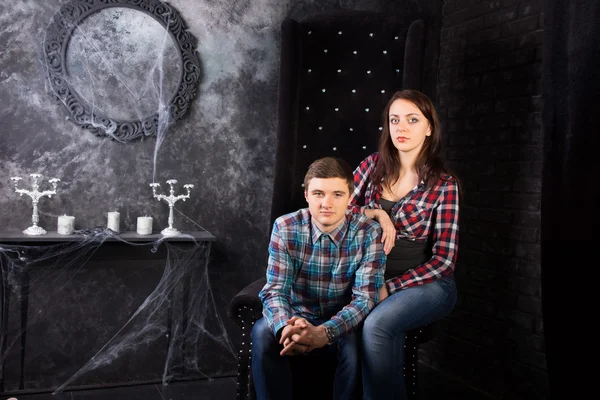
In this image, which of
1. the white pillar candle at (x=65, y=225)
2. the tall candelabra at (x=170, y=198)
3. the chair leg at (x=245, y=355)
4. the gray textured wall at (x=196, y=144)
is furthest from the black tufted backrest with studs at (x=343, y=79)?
the white pillar candle at (x=65, y=225)

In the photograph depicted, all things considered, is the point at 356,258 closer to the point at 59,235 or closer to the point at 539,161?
the point at 539,161

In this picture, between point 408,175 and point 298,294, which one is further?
point 408,175

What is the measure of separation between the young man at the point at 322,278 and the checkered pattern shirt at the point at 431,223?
0.20 metres

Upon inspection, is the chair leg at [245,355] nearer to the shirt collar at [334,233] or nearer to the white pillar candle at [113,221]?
the shirt collar at [334,233]

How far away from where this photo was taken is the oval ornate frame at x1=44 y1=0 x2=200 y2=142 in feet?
10.4

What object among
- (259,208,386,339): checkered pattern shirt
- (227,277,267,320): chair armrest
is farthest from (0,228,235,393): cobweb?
(259,208,386,339): checkered pattern shirt

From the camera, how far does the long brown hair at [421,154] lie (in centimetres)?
270

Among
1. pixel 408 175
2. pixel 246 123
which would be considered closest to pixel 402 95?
pixel 408 175

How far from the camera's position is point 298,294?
249 centimetres

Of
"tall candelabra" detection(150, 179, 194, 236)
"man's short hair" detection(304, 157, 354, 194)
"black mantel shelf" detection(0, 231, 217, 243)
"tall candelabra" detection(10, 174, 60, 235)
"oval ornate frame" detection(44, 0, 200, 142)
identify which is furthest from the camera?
"tall candelabra" detection(150, 179, 194, 236)

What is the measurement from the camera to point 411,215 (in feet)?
8.80

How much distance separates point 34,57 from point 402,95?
1.77m

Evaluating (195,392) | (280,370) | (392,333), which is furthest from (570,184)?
(195,392)

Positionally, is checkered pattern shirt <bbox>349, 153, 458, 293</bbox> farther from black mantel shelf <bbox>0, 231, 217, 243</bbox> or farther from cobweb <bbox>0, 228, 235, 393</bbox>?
cobweb <bbox>0, 228, 235, 393</bbox>
